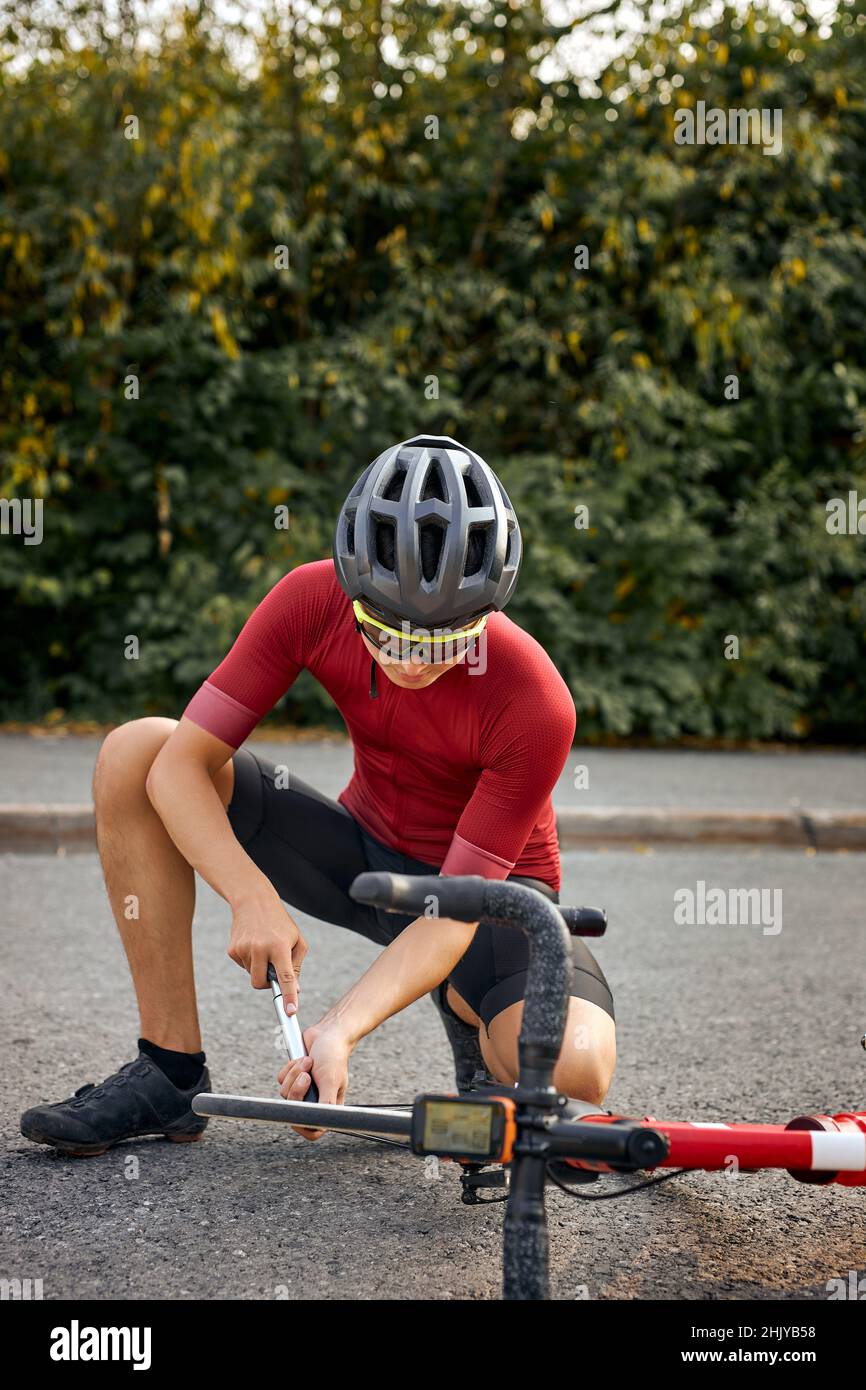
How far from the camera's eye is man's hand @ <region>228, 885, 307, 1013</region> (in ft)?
8.16

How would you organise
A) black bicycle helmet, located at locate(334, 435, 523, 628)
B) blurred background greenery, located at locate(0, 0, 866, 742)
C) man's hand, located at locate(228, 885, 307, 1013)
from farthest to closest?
blurred background greenery, located at locate(0, 0, 866, 742)
man's hand, located at locate(228, 885, 307, 1013)
black bicycle helmet, located at locate(334, 435, 523, 628)

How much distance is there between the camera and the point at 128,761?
285cm

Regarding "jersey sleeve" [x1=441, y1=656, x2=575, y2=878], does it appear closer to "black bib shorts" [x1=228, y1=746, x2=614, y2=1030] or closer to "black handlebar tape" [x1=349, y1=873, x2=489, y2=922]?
"black bib shorts" [x1=228, y1=746, x2=614, y2=1030]

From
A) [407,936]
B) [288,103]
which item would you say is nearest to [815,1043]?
[407,936]

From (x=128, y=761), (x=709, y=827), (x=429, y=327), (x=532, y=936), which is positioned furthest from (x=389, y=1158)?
(x=429, y=327)

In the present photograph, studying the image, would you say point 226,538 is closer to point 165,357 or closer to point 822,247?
point 165,357

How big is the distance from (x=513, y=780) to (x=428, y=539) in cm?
50

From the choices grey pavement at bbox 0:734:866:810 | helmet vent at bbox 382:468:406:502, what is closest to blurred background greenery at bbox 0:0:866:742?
grey pavement at bbox 0:734:866:810

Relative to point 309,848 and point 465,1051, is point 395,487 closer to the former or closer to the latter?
point 309,848

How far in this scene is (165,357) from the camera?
994 cm

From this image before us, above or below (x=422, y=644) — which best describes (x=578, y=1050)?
below

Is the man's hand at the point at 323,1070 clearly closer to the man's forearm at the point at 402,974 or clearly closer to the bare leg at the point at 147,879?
the man's forearm at the point at 402,974

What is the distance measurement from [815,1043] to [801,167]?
8.11 m

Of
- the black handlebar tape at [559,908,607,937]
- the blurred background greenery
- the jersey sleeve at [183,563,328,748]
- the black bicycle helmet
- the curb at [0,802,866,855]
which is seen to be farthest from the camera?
the blurred background greenery
